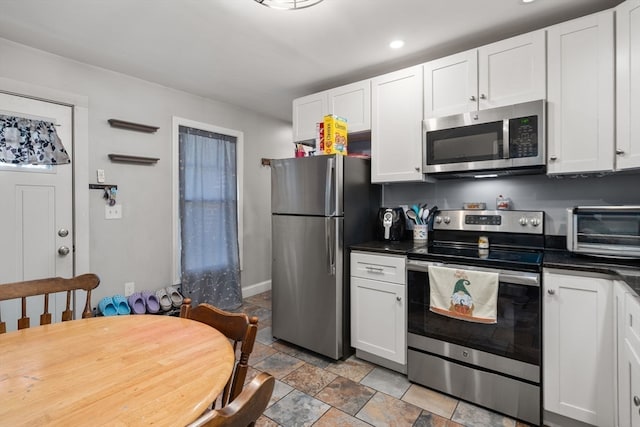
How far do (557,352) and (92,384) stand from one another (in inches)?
81.8

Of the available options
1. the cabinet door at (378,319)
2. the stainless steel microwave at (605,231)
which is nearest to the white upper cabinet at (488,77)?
the stainless steel microwave at (605,231)

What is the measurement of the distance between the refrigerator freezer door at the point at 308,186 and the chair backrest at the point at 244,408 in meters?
1.81

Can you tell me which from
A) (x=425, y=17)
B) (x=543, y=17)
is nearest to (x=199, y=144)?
(x=425, y=17)

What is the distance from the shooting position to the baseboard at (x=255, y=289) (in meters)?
4.02

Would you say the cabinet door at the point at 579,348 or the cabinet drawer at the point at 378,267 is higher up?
the cabinet drawer at the point at 378,267

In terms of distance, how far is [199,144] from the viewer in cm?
351

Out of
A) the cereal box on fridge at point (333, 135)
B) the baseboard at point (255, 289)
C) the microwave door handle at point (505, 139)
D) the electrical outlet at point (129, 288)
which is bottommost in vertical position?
the baseboard at point (255, 289)

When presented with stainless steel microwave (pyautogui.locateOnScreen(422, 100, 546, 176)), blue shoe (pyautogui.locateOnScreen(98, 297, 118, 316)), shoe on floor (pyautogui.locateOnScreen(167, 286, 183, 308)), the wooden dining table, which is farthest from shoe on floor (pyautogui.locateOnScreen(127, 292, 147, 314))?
stainless steel microwave (pyautogui.locateOnScreen(422, 100, 546, 176))

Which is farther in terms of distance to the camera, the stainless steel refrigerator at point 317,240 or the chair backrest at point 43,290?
the stainless steel refrigerator at point 317,240

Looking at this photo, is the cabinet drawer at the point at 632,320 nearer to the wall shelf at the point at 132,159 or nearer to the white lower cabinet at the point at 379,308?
the white lower cabinet at the point at 379,308

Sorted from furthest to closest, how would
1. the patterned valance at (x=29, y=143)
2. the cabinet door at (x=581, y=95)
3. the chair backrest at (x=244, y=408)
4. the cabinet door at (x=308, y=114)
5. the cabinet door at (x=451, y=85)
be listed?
1. the cabinet door at (x=308, y=114)
2. the patterned valance at (x=29, y=143)
3. the cabinet door at (x=451, y=85)
4. the cabinet door at (x=581, y=95)
5. the chair backrest at (x=244, y=408)

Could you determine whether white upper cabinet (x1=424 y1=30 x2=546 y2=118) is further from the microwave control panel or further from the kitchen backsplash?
the kitchen backsplash

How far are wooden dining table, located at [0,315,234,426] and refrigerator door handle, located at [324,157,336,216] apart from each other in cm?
133

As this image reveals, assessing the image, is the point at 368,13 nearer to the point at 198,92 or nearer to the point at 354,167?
the point at 354,167
